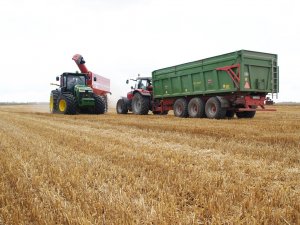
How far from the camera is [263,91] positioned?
39.2 feet

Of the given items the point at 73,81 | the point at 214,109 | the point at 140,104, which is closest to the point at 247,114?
the point at 214,109

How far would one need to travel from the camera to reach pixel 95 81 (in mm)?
20125

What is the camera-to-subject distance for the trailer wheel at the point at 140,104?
16219 millimetres

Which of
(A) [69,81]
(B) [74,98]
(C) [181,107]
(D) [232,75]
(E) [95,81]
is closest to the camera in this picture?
(D) [232,75]

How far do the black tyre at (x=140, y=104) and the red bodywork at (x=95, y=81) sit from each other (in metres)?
4.38

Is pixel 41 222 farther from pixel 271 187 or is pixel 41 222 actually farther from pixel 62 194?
pixel 271 187

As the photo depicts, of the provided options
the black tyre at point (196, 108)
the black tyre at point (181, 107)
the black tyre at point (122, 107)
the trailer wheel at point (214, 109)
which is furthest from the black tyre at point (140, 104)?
the trailer wheel at point (214, 109)

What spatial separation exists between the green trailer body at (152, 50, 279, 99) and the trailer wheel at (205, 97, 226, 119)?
1.31 ft

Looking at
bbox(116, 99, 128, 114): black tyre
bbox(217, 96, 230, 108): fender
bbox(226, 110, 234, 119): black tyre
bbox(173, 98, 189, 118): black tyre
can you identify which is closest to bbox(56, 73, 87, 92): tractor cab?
bbox(116, 99, 128, 114): black tyre

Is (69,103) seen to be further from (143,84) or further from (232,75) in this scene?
(232,75)

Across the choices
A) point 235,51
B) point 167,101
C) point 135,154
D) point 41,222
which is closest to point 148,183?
point 41,222

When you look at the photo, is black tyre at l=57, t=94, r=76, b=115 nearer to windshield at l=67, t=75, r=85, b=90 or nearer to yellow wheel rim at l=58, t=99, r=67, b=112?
yellow wheel rim at l=58, t=99, r=67, b=112

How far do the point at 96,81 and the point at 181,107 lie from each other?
12.8 meters

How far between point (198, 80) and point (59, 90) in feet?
26.2
